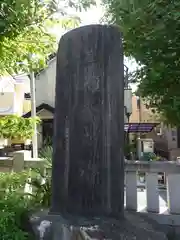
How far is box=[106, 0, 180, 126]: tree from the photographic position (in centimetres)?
350

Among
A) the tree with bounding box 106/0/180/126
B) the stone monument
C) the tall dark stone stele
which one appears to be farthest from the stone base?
the tree with bounding box 106/0/180/126

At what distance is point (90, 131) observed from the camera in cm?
325

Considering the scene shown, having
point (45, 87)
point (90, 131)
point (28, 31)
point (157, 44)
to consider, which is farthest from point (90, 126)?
point (45, 87)

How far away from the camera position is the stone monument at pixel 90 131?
127 inches

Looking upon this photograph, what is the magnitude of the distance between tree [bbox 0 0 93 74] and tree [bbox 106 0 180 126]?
0.70 meters

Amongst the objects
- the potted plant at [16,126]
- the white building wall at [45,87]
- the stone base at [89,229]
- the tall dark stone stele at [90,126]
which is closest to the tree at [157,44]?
the tall dark stone stele at [90,126]

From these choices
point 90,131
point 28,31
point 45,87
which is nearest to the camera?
point 90,131

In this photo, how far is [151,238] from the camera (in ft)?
9.35

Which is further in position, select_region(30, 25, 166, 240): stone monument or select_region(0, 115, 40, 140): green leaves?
select_region(0, 115, 40, 140): green leaves

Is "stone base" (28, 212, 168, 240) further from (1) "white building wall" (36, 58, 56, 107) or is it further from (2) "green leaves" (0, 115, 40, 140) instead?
(1) "white building wall" (36, 58, 56, 107)

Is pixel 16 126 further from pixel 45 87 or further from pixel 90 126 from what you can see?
pixel 45 87

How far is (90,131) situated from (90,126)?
54 mm

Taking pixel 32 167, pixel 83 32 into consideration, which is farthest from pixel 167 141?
pixel 83 32

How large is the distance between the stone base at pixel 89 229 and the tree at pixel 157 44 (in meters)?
1.44
